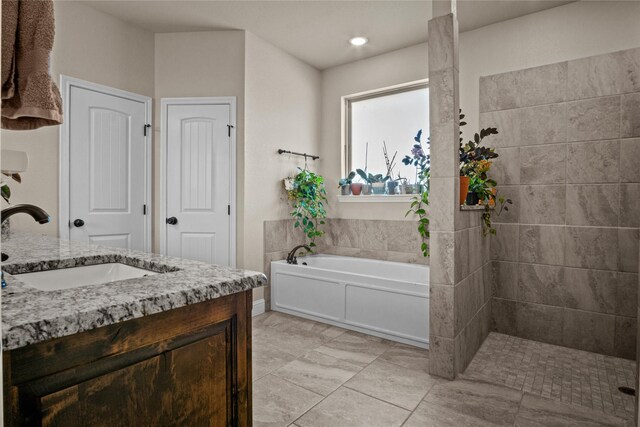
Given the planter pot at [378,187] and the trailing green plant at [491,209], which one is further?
the planter pot at [378,187]

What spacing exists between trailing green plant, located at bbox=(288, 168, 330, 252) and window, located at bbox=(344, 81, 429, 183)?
0.49 m

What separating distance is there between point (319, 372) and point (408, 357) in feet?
2.24

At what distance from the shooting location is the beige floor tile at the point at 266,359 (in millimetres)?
2420

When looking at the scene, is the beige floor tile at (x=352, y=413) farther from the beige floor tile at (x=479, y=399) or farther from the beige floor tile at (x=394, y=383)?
the beige floor tile at (x=479, y=399)

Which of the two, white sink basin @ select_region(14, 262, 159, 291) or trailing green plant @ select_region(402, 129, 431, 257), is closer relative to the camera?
white sink basin @ select_region(14, 262, 159, 291)

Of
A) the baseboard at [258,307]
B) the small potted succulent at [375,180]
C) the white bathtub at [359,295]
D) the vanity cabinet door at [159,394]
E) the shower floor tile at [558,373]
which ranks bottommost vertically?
the shower floor tile at [558,373]

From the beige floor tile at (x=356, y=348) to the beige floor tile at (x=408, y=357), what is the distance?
0.20 ft

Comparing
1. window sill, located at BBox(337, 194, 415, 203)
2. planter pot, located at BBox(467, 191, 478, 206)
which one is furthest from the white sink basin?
window sill, located at BBox(337, 194, 415, 203)

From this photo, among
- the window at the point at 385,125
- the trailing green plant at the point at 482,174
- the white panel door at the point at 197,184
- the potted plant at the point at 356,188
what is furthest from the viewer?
the potted plant at the point at 356,188

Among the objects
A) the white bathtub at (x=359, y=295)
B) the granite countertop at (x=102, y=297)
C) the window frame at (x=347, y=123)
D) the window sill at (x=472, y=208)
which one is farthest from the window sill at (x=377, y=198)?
the granite countertop at (x=102, y=297)

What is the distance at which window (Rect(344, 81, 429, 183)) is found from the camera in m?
3.86

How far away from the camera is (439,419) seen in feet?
6.24

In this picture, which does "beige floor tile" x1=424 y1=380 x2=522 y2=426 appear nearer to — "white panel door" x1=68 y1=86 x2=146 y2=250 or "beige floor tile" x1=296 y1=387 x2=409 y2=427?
"beige floor tile" x1=296 y1=387 x2=409 y2=427

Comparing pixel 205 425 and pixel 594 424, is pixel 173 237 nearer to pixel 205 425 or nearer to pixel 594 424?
pixel 205 425
